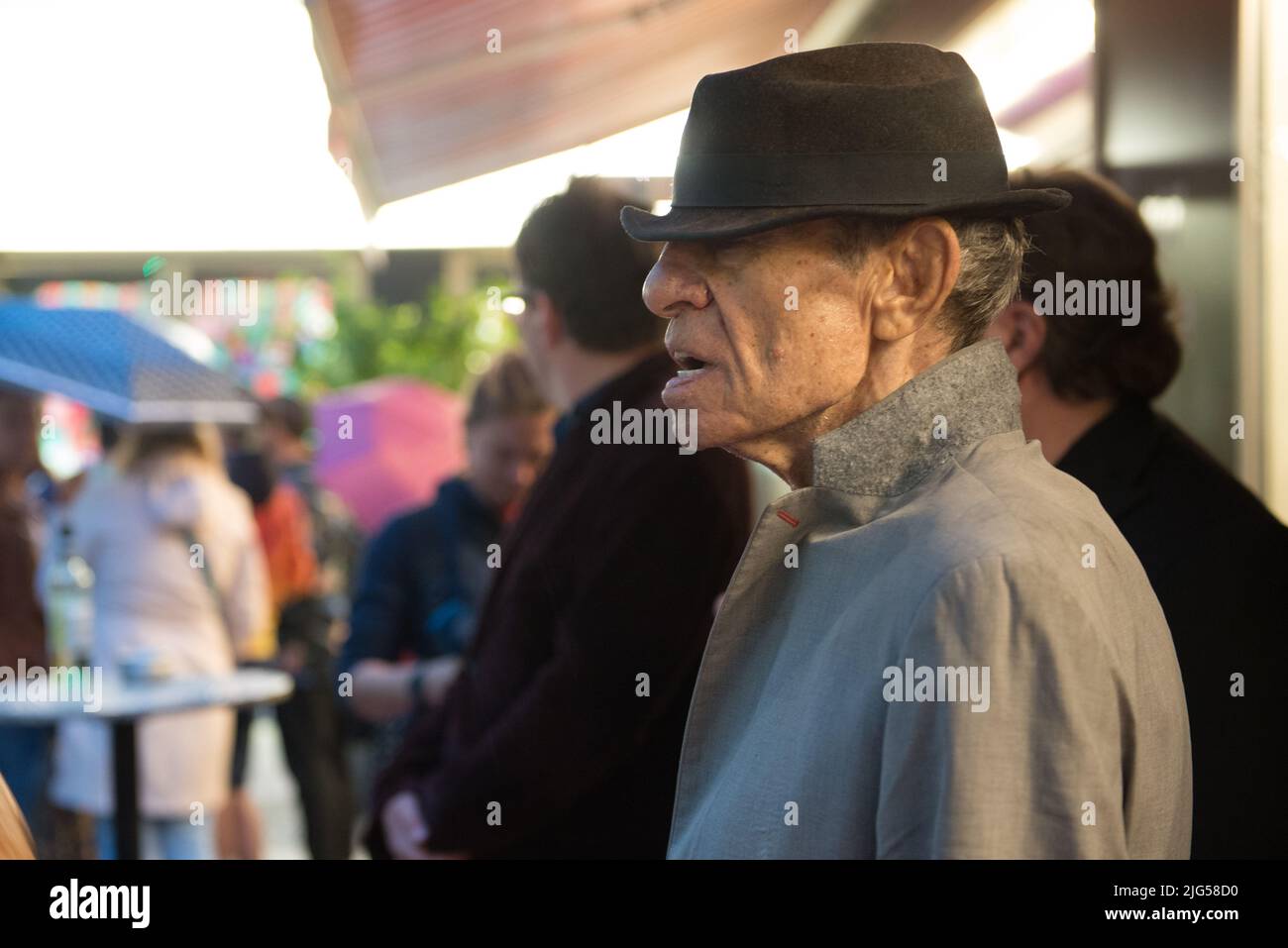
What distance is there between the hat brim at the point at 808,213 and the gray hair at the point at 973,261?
18mm

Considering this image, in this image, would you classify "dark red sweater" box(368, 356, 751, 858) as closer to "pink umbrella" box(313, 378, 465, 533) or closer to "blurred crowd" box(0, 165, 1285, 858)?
"blurred crowd" box(0, 165, 1285, 858)

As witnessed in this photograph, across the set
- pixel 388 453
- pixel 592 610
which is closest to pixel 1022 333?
pixel 592 610

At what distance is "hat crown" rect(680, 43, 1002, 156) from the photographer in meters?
1.30

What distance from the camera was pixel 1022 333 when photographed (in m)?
2.14

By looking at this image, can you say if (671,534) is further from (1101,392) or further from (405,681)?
(405,681)

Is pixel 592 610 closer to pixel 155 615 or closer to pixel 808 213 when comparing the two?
pixel 808 213

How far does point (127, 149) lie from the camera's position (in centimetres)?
531

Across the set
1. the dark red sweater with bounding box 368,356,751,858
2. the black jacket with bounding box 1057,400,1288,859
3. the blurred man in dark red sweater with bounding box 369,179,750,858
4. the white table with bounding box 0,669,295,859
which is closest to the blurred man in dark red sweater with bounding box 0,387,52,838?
the white table with bounding box 0,669,295,859

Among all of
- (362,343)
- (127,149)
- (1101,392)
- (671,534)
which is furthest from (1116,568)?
(362,343)

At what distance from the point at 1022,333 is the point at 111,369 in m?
4.04

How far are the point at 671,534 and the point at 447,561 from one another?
192cm
